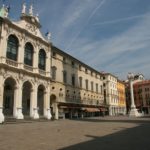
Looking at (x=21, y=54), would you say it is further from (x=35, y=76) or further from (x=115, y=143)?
(x=115, y=143)

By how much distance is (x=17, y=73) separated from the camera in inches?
1238

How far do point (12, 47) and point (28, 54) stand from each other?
12.2 ft

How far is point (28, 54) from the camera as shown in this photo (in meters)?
34.7

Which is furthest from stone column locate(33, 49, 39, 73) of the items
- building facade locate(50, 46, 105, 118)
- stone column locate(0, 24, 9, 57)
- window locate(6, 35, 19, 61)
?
building facade locate(50, 46, 105, 118)

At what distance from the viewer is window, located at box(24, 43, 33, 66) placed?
112 ft

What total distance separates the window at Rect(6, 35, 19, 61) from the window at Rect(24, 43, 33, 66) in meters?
2.16

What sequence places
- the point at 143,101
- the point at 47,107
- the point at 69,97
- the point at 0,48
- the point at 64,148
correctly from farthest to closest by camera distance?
the point at 143,101
the point at 69,97
the point at 47,107
the point at 0,48
the point at 64,148

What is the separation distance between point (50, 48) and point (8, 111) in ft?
45.3

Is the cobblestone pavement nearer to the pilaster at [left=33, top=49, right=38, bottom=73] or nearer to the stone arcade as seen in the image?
the stone arcade

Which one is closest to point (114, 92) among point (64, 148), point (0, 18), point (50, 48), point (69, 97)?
point (69, 97)

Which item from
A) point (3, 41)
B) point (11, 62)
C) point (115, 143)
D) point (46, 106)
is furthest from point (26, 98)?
point (115, 143)

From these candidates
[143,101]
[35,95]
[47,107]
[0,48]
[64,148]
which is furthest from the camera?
[143,101]

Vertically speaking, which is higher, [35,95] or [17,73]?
[17,73]

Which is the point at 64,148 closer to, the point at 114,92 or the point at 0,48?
the point at 0,48
